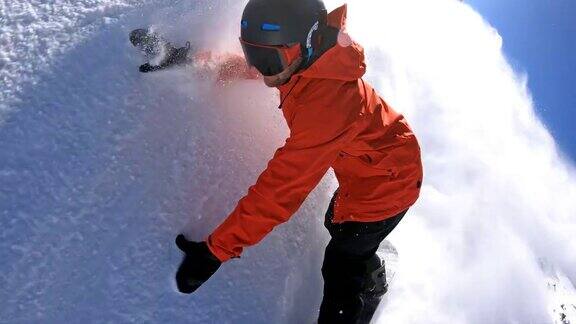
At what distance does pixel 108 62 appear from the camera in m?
2.67

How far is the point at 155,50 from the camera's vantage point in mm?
2738

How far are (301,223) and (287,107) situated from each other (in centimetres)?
91

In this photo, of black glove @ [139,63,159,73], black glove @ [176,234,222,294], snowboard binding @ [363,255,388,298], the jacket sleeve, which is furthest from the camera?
snowboard binding @ [363,255,388,298]

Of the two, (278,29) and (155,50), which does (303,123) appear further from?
(155,50)

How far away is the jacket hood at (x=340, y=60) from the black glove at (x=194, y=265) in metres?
0.87

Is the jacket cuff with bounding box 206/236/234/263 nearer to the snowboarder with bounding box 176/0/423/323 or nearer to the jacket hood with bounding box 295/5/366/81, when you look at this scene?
the snowboarder with bounding box 176/0/423/323

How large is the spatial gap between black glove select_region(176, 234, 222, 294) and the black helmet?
83cm

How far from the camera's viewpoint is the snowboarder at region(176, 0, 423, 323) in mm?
2145

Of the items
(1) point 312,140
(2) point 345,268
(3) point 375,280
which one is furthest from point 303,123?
(3) point 375,280

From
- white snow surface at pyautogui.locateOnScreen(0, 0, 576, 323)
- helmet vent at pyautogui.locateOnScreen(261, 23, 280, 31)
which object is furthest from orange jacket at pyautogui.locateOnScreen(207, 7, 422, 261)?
white snow surface at pyautogui.locateOnScreen(0, 0, 576, 323)

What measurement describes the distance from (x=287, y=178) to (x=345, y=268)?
0.86 m

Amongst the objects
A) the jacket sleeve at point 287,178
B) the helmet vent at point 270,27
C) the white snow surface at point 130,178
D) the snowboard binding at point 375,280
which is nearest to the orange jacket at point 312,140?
the jacket sleeve at point 287,178

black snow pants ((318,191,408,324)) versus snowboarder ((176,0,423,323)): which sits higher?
snowboarder ((176,0,423,323))

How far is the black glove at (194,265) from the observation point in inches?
88.3
